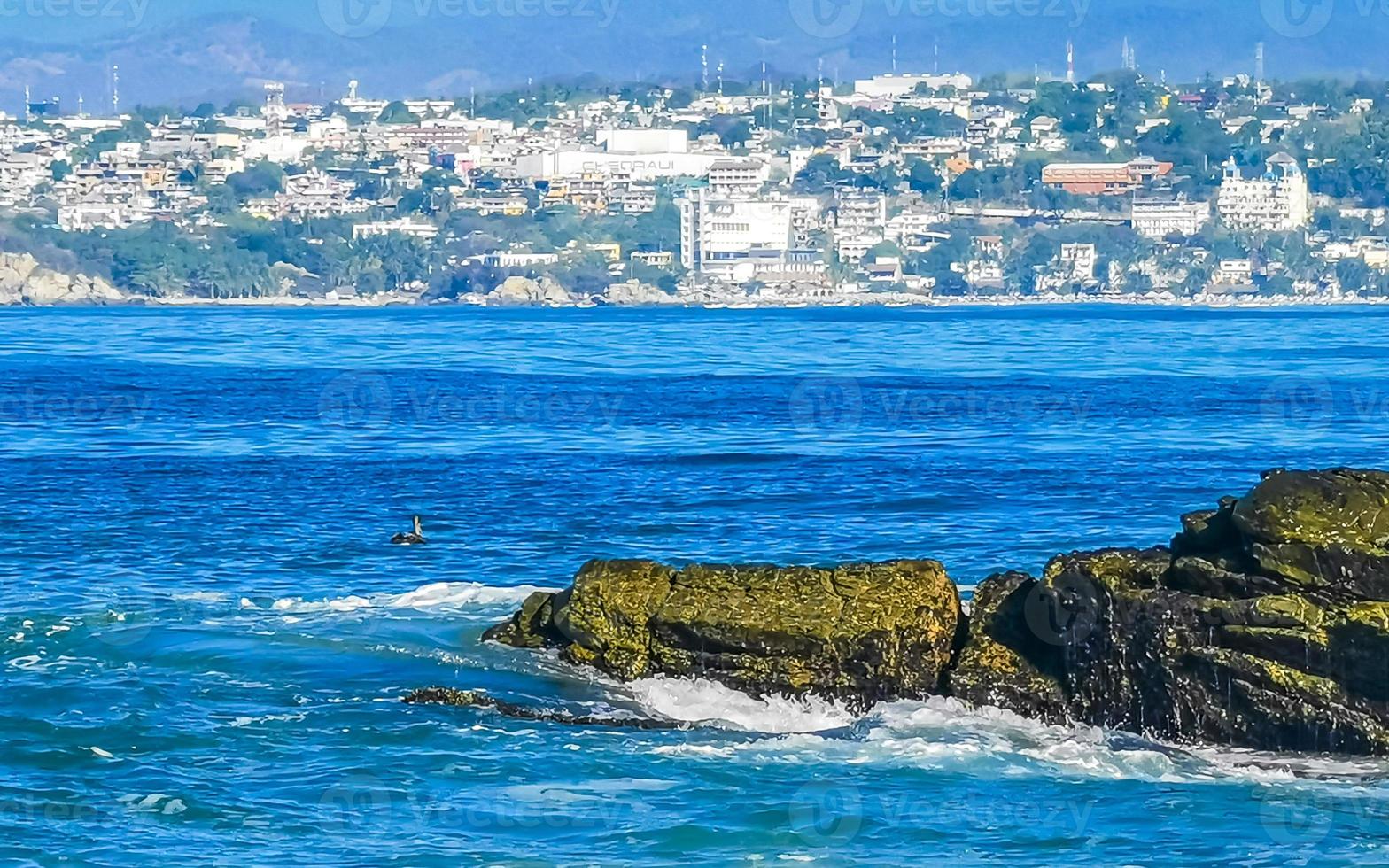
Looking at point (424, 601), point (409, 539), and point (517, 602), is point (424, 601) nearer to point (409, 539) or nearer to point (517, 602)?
point (517, 602)

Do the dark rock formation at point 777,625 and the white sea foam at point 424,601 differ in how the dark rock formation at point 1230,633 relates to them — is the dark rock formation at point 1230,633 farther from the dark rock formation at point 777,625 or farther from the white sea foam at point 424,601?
the white sea foam at point 424,601

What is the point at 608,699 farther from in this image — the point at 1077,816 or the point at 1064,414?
the point at 1064,414

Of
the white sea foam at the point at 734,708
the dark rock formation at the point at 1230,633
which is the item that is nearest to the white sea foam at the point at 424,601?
the white sea foam at the point at 734,708

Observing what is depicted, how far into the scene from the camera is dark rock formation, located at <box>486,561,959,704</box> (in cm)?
1881

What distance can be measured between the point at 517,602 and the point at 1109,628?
8.33 m

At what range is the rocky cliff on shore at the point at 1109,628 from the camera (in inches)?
690

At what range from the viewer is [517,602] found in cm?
2428

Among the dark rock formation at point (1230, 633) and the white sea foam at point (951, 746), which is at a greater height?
the dark rock formation at point (1230, 633)

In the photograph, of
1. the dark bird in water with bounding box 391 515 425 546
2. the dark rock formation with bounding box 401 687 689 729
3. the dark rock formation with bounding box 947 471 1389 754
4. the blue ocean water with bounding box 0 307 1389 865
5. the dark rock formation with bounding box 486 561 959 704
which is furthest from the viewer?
the dark bird in water with bounding box 391 515 425 546

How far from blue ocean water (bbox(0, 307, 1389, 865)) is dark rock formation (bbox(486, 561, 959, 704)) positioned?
33cm

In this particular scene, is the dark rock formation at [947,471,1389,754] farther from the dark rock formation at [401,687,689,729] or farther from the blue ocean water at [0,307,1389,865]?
the dark rock formation at [401,687,689,729]

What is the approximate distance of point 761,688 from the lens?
61.6ft

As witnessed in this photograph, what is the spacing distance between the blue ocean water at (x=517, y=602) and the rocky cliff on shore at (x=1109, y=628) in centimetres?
35

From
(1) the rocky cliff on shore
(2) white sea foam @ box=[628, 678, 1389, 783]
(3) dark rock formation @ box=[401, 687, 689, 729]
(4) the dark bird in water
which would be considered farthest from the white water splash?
(4) the dark bird in water
